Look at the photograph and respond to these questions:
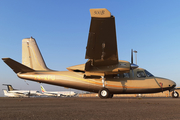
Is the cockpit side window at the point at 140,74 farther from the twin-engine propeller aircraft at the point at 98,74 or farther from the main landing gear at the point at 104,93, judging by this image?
the main landing gear at the point at 104,93

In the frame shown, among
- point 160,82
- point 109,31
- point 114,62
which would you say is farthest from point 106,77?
point 109,31

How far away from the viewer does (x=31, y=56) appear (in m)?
16.8

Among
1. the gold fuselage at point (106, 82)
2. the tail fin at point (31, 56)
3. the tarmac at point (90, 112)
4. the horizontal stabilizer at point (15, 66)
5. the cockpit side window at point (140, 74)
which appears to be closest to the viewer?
the tarmac at point (90, 112)

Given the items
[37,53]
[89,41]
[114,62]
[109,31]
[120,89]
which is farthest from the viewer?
[37,53]

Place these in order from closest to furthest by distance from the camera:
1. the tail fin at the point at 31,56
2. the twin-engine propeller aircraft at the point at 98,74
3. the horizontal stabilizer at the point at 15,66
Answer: the twin-engine propeller aircraft at the point at 98,74 → the horizontal stabilizer at the point at 15,66 → the tail fin at the point at 31,56

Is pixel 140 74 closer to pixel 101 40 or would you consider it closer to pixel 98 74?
pixel 98 74

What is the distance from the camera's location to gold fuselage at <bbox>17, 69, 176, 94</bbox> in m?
14.8

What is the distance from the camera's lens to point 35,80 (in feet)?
50.5

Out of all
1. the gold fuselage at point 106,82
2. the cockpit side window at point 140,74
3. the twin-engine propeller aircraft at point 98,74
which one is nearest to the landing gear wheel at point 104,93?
the twin-engine propeller aircraft at point 98,74

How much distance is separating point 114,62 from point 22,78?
9181 mm

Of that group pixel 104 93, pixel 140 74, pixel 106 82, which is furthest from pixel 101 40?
pixel 140 74

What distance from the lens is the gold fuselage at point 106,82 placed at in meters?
14.8

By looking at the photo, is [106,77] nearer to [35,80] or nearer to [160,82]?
[160,82]

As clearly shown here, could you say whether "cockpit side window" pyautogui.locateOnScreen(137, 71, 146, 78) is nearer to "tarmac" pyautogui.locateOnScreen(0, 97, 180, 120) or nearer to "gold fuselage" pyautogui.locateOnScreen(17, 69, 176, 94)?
"gold fuselage" pyautogui.locateOnScreen(17, 69, 176, 94)
